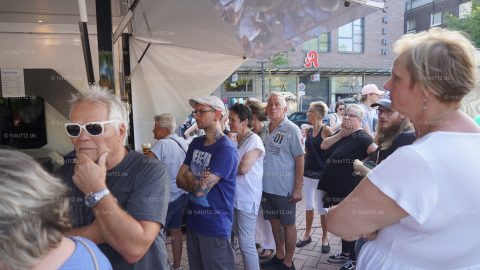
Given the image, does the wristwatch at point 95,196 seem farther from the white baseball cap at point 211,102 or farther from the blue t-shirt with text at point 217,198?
the white baseball cap at point 211,102

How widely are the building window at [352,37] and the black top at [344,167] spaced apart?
2578cm

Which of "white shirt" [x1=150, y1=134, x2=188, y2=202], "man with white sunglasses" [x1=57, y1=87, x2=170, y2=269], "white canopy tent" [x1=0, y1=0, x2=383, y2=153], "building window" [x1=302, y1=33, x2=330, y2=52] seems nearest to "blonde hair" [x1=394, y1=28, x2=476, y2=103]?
"man with white sunglasses" [x1=57, y1=87, x2=170, y2=269]

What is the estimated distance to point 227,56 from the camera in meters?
5.79

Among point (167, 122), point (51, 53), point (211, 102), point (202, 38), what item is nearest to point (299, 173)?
point (211, 102)

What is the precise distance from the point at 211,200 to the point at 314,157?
2101mm

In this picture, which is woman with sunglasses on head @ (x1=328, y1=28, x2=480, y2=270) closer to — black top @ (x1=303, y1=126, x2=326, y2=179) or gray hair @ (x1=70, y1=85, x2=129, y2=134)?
gray hair @ (x1=70, y1=85, x2=129, y2=134)

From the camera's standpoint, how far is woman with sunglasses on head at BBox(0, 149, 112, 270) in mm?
860

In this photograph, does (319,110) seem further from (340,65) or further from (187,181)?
(340,65)

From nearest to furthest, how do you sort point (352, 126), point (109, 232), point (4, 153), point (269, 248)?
point (4, 153) < point (109, 232) < point (352, 126) < point (269, 248)

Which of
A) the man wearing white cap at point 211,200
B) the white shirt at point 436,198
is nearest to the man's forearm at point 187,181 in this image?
the man wearing white cap at point 211,200

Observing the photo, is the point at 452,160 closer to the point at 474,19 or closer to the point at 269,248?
the point at 269,248

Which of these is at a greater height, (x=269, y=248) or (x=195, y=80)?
(x=195, y=80)

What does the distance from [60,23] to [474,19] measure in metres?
21.7

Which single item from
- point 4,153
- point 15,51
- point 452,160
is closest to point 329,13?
point 452,160
